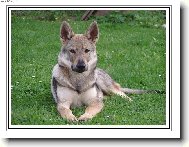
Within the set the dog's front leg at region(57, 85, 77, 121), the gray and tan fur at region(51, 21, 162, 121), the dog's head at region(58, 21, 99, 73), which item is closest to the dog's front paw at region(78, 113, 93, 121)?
the gray and tan fur at region(51, 21, 162, 121)

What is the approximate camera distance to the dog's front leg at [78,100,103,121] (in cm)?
574

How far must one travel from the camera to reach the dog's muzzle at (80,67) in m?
5.75

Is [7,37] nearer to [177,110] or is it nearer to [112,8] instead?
[112,8]

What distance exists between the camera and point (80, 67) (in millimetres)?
Result: 5770

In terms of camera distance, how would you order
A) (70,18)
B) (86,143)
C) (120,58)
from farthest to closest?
(120,58) → (70,18) → (86,143)

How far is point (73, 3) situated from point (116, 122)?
960 mm

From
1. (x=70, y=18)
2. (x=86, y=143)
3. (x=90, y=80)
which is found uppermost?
(x=70, y=18)

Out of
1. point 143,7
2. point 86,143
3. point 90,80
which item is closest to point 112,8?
point 143,7

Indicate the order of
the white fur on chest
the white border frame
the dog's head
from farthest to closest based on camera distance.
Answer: the white fur on chest → the dog's head → the white border frame

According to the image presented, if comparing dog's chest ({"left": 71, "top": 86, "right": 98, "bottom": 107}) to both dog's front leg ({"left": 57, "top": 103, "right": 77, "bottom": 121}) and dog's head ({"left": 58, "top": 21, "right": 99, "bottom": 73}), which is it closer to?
dog's front leg ({"left": 57, "top": 103, "right": 77, "bottom": 121})

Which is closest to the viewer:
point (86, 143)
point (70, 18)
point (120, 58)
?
point (86, 143)

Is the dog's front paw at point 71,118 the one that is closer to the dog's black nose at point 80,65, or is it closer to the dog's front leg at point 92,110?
the dog's front leg at point 92,110

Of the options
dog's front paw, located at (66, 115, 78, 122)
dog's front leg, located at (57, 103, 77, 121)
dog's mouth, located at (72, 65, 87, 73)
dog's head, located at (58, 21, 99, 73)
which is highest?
dog's head, located at (58, 21, 99, 73)

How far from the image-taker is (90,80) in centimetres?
596
